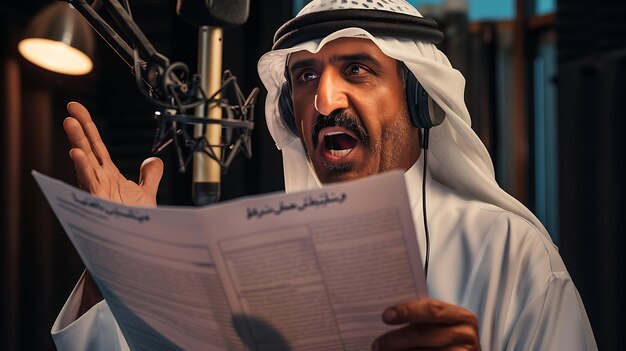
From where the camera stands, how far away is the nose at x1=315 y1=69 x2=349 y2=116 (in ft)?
6.26

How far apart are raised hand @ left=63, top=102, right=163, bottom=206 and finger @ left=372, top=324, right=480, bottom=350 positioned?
2.13 feet

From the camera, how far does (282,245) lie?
4.07ft

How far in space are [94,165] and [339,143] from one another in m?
0.49

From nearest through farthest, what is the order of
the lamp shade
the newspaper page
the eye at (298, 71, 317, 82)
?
the newspaper page
the eye at (298, 71, 317, 82)
the lamp shade

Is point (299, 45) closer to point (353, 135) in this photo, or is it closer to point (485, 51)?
point (353, 135)

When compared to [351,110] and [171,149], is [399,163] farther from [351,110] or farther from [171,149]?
[171,149]

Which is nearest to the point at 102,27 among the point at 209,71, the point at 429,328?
the point at 209,71

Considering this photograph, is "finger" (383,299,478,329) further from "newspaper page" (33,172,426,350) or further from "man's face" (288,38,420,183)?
"man's face" (288,38,420,183)

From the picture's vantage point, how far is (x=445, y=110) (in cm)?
196

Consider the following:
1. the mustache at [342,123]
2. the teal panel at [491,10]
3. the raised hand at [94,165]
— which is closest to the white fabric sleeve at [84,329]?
the raised hand at [94,165]

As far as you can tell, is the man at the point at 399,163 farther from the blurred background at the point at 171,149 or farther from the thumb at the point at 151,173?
the blurred background at the point at 171,149

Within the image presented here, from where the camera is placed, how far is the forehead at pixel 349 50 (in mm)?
1961

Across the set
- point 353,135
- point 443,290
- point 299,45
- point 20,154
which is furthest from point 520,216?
point 20,154

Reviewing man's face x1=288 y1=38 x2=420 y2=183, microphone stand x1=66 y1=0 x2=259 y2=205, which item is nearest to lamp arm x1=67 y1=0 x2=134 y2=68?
microphone stand x1=66 y1=0 x2=259 y2=205
